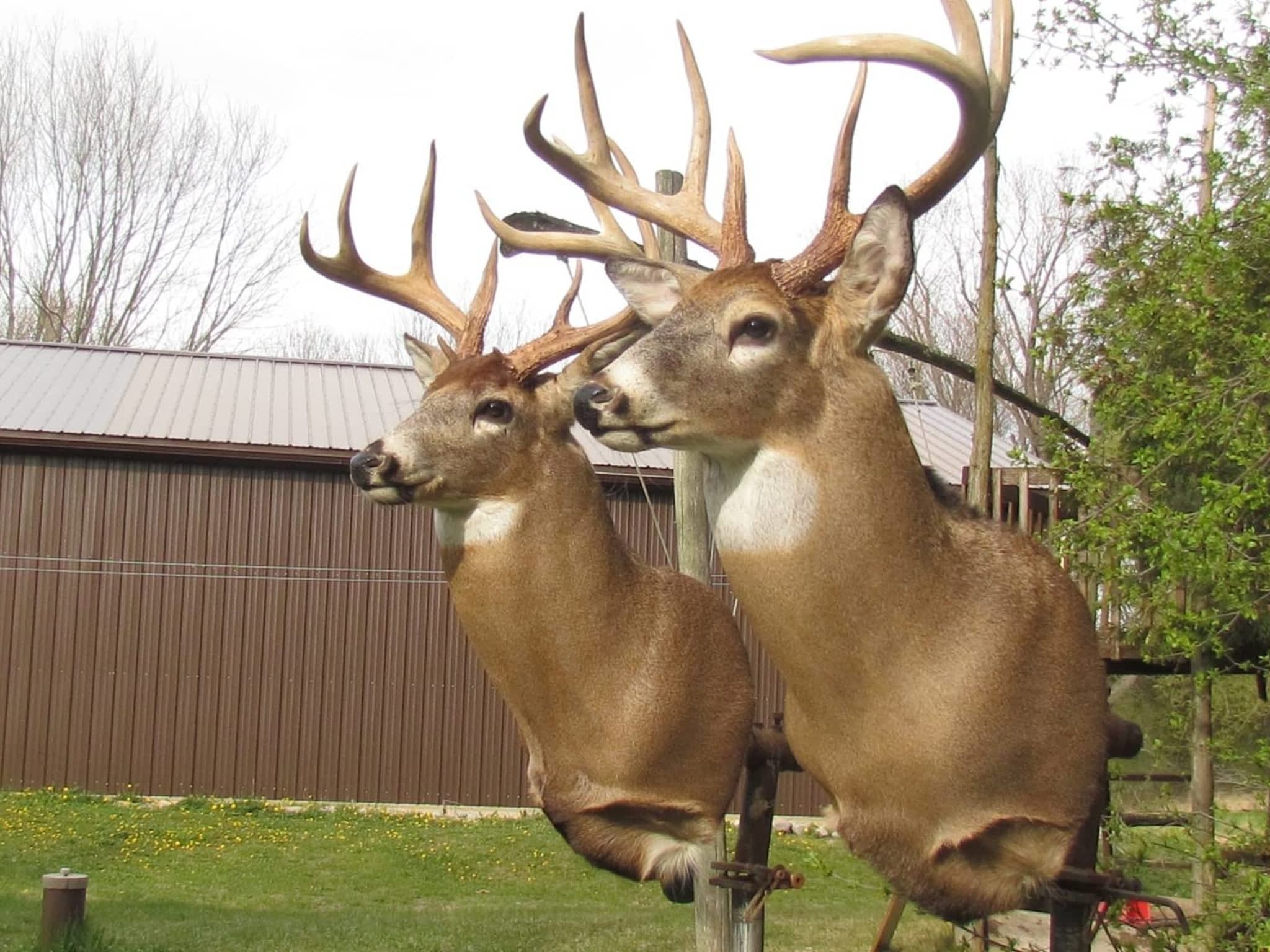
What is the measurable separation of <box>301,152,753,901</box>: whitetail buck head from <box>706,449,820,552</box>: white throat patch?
851 mm

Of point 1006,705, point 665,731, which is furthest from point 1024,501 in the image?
point 1006,705

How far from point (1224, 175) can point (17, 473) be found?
40.5ft

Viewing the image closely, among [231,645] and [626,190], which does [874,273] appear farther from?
[231,645]

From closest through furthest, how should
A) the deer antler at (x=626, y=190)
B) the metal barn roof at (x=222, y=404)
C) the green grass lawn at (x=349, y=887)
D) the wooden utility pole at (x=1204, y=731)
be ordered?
the deer antler at (x=626, y=190) < the wooden utility pole at (x=1204, y=731) < the green grass lawn at (x=349, y=887) < the metal barn roof at (x=222, y=404)

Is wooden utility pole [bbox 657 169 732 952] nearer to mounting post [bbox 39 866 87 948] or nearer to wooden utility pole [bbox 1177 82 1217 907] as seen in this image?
wooden utility pole [bbox 1177 82 1217 907]

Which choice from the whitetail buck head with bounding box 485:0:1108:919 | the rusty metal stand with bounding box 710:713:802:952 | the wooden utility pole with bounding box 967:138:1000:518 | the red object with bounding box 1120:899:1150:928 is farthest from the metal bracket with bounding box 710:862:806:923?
the wooden utility pole with bounding box 967:138:1000:518

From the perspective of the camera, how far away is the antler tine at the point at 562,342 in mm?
4035

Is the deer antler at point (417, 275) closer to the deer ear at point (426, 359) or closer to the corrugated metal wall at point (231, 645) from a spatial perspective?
the deer ear at point (426, 359)

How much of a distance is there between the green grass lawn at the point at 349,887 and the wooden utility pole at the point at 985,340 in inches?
122

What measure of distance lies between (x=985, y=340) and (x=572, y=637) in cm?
305

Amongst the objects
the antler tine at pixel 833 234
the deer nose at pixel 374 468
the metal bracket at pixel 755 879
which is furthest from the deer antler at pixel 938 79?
the metal bracket at pixel 755 879

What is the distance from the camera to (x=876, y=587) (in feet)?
9.67

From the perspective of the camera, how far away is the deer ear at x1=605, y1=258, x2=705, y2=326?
3.53 metres

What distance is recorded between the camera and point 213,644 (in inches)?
600
